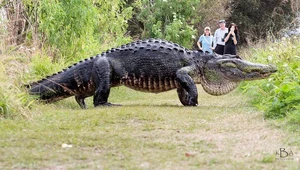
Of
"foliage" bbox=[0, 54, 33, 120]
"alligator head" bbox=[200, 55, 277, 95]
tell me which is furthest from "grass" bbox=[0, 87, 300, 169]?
"alligator head" bbox=[200, 55, 277, 95]

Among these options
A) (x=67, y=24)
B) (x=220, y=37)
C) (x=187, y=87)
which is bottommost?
(x=187, y=87)

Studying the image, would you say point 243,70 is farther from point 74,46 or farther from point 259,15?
point 259,15

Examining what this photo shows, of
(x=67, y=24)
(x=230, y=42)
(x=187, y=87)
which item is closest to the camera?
(x=187, y=87)

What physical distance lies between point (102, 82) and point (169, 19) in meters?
15.0

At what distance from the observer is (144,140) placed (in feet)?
17.3

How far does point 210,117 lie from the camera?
710cm

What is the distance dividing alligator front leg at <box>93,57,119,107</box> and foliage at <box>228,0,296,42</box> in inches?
782

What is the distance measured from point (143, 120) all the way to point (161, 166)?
2.61 m

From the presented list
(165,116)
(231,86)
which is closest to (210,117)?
(165,116)

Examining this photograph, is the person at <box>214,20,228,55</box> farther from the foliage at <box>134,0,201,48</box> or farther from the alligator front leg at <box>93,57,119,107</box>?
the alligator front leg at <box>93,57,119,107</box>

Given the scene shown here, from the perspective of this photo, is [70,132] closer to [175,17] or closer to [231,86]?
[231,86]

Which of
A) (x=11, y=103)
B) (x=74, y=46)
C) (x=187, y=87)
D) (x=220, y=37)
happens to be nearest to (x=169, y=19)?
(x=220, y=37)

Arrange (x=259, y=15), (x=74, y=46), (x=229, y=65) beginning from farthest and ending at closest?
(x=259, y=15)
(x=74, y=46)
(x=229, y=65)

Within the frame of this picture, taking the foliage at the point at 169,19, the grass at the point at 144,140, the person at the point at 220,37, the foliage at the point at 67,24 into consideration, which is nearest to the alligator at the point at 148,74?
the grass at the point at 144,140
